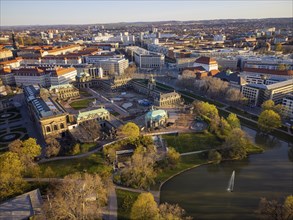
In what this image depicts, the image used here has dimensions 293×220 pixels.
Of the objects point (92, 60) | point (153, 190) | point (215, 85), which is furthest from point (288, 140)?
point (92, 60)

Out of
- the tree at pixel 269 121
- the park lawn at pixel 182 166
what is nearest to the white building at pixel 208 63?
the tree at pixel 269 121

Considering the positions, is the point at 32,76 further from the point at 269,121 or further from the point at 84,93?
the point at 269,121

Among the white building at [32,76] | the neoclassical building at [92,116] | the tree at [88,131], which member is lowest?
the tree at [88,131]

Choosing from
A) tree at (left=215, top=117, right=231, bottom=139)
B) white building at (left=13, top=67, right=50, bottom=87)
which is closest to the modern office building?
tree at (left=215, top=117, right=231, bottom=139)

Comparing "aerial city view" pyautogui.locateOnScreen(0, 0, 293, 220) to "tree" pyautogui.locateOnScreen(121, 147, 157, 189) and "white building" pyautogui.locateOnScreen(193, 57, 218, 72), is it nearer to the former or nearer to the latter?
"tree" pyautogui.locateOnScreen(121, 147, 157, 189)

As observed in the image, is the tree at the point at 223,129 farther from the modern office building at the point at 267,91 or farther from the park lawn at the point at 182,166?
the modern office building at the point at 267,91

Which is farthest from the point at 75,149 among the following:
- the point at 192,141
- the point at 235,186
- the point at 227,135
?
the point at 227,135

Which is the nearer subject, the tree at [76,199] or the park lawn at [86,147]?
the tree at [76,199]
